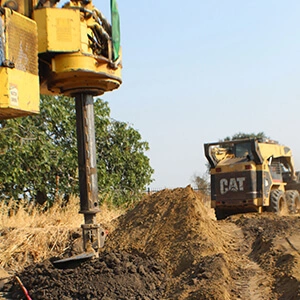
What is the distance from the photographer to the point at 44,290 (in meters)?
6.79

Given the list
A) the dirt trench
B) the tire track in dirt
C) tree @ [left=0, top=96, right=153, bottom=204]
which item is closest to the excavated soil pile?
A: the dirt trench

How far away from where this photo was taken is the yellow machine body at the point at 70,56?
→ 578cm

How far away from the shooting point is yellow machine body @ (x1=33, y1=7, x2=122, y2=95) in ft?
19.0

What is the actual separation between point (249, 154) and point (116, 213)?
4.58m

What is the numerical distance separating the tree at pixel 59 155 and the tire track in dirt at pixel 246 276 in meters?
5.58

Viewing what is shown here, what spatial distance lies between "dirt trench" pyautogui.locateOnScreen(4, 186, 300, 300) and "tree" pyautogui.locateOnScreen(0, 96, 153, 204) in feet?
12.8

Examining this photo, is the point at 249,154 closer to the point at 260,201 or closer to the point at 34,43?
the point at 260,201

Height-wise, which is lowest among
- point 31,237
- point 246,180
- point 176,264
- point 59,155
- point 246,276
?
point 246,276

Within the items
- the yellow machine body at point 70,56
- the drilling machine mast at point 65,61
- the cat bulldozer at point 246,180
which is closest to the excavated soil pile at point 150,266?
the drilling machine mast at point 65,61

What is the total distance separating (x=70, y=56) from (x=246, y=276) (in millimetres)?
4080

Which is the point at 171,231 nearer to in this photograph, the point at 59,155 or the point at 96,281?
the point at 96,281

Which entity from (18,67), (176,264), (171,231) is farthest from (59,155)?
(18,67)

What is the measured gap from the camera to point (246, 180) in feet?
51.5

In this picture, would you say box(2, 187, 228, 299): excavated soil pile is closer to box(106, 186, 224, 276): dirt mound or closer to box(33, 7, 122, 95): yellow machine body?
box(106, 186, 224, 276): dirt mound
